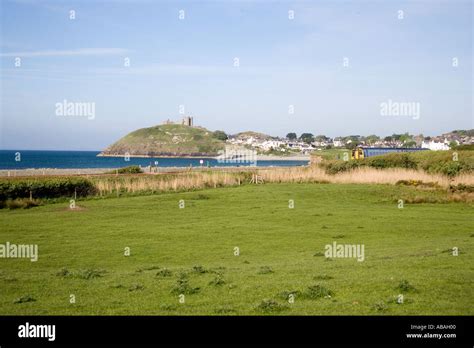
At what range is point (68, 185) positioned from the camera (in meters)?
54.0

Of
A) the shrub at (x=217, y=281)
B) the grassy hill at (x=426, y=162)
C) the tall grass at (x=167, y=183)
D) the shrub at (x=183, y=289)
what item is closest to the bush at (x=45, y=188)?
the tall grass at (x=167, y=183)

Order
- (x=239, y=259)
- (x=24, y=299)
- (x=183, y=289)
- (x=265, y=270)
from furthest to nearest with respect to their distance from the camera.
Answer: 1. (x=239, y=259)
2. (x=265, y=270)
3. (x=183, y=289)
4. (x=24, y=299)

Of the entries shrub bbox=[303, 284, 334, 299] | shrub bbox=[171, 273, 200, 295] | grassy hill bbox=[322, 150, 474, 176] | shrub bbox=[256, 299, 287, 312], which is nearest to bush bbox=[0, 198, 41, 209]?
shrub bbox=[171, 273, 200, 295]

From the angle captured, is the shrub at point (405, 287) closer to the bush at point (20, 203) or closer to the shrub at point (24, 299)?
the shrub at point (24, 299)

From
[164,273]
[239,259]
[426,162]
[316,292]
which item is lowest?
[239,259]

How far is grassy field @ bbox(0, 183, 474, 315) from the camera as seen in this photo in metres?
15.6

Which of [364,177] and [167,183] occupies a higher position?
[364,177]

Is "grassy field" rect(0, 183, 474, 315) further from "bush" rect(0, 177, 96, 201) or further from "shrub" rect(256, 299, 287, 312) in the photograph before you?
"bush" rect(0, 177, 96, 201)

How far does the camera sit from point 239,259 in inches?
966

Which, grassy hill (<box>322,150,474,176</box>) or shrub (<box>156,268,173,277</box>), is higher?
grassy hill (<box>322,150,474,176</box>)

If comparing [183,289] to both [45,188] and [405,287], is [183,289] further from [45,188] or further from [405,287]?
[45,188]

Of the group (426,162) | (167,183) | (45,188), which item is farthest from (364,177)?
(45,188)

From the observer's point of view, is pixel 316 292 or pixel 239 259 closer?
pixel 316 292
